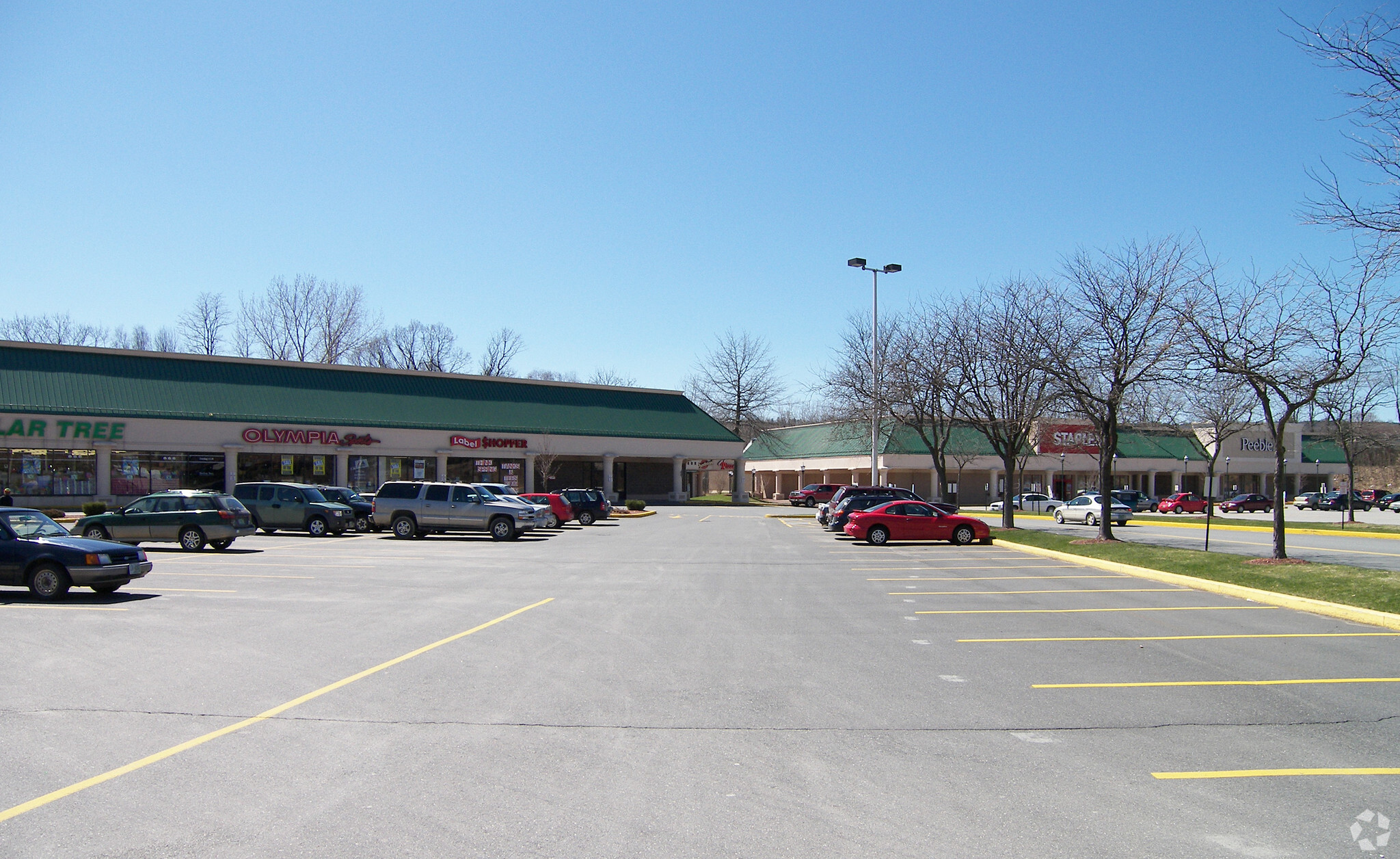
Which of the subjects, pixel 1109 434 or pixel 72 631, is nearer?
pixel 72 631

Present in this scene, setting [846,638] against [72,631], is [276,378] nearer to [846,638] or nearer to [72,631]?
[72,631]

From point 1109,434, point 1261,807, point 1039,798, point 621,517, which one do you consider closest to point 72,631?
point 1039,798

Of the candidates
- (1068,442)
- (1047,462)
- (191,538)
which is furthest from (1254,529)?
(191,538)

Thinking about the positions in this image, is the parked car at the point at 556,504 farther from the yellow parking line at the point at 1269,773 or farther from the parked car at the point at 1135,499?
the parked car at the point at 1135,499

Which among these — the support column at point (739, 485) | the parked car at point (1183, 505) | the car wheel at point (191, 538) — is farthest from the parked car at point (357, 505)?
the parked car at point (1183, 505)

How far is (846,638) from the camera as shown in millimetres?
11297

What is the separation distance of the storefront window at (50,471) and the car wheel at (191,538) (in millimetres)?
28243

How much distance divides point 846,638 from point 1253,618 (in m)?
6.54

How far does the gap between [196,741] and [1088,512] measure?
144 feet

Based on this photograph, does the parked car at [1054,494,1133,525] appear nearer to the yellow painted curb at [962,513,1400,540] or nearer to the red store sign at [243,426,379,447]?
the yellow painted curb at [962,513,1400,540]

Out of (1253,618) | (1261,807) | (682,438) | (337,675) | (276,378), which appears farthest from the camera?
(682,438)

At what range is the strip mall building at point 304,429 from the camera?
1806 inches

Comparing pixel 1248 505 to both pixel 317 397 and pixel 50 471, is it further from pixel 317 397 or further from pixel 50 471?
pixel 50 471

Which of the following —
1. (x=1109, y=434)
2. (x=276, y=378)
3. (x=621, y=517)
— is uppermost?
(x=276, y=378)
